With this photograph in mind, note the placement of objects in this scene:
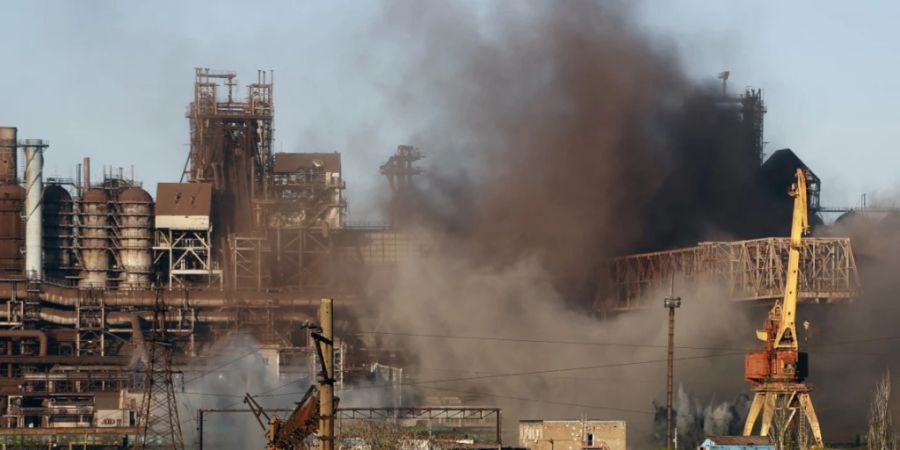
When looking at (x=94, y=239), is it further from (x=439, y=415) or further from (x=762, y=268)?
(x=762, y=268)

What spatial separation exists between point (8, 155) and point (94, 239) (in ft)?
29.4

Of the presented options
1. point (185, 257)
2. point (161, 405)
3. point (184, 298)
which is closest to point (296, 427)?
point (161, 405)

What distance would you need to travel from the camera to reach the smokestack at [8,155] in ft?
458

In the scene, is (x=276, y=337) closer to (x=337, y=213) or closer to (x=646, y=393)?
(x=337, y=213)

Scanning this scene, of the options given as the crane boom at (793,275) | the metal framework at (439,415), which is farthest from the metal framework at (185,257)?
the crane boom at (793,275)

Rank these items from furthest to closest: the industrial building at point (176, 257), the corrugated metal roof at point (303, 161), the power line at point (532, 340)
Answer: the corrugated metal roof at point (303, 161), the industrial building at point (176, 257), the power line at point (532, 340)

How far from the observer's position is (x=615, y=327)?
120 meters

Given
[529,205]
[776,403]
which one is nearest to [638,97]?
[529,205]

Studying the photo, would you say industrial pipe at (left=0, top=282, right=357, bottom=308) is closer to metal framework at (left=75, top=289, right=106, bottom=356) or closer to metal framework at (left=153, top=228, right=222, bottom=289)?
metal framework at (left=75, top=289, right=106, bottom=356)

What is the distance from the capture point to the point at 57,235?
457ft

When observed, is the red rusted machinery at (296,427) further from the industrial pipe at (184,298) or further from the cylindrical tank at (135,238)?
the cylindrical tank at (135,238)

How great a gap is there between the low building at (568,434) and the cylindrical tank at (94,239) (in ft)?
173

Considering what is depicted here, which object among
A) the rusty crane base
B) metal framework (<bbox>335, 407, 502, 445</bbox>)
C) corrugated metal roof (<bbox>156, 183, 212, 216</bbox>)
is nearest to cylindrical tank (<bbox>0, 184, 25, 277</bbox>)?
corrugated metal roof (<bbox>156, 183, 212, 216</bbox>)

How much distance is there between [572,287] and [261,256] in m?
23.5
